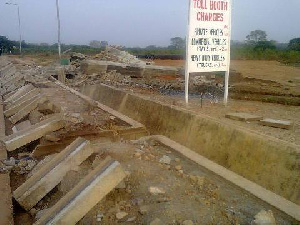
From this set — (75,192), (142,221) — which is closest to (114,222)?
(142,221)

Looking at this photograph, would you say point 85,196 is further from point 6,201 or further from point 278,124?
point 278,124

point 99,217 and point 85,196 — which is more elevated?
point 85,196

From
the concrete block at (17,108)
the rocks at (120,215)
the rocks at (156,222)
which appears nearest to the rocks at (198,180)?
the rocks at (156,222)

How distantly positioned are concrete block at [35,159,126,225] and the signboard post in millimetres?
3901

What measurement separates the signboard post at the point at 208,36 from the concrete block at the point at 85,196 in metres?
3.90

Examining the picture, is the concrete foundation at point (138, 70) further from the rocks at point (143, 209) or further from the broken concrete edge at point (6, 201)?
the rocks at point (143, 209)

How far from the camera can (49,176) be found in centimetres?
490

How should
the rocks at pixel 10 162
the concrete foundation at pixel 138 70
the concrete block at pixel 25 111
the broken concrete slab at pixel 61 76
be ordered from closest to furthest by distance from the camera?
1. the rocks at pixel 10 162
2. the concrete block at pixel 25 111
3. the concrete foundation at pixel 138 70
4. the broken concrete slab at pixel 61 76

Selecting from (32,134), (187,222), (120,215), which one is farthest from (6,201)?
(187,222)

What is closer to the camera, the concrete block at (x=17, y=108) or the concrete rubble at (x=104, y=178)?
the concrete rubble at (x=104, y=178)

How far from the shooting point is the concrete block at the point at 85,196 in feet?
12.4

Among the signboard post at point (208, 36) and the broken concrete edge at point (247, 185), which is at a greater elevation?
the signboard post at point (208, 36)

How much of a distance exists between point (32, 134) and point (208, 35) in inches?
184

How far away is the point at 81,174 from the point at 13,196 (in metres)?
1.06
